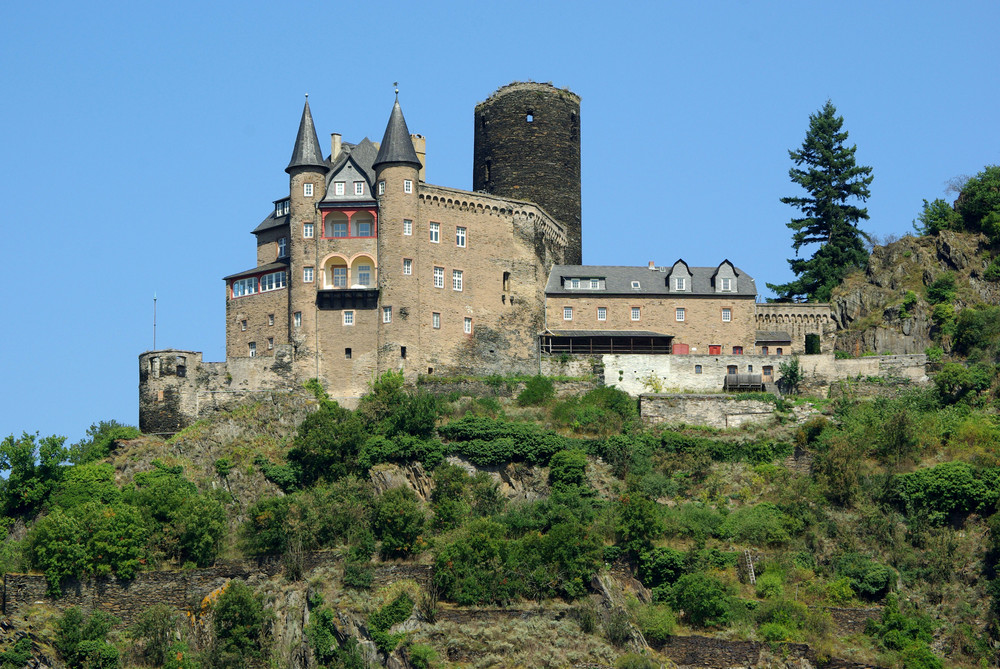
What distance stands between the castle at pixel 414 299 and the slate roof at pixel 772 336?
85 millimetres

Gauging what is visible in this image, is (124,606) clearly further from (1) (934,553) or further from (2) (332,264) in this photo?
(1) (934,553)

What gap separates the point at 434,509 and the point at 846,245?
40.3 metres

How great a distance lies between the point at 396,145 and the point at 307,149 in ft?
16.9

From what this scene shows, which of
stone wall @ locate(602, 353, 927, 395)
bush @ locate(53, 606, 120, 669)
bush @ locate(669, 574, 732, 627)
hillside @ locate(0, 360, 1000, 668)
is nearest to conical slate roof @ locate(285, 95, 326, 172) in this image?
hillside @ locate(0, 360, 1000, 668)

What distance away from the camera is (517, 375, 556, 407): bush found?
84.4 meters

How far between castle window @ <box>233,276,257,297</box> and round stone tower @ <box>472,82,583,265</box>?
17264 mm

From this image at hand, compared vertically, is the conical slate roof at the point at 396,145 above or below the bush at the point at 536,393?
above

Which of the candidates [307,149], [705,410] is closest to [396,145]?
[307,149]

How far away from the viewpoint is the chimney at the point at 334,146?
91.1m

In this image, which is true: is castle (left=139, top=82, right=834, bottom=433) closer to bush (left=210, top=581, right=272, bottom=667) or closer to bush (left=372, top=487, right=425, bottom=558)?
bush (left=372, top=487, right=425, bottom=558)

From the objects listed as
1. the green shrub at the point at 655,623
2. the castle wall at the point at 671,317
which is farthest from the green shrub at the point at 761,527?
the castle wall at the point at 671,317

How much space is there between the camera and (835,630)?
67938 mm

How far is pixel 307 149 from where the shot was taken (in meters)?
89.1

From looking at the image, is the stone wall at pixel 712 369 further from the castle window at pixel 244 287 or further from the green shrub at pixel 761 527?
the castle window at pixel 244 287
